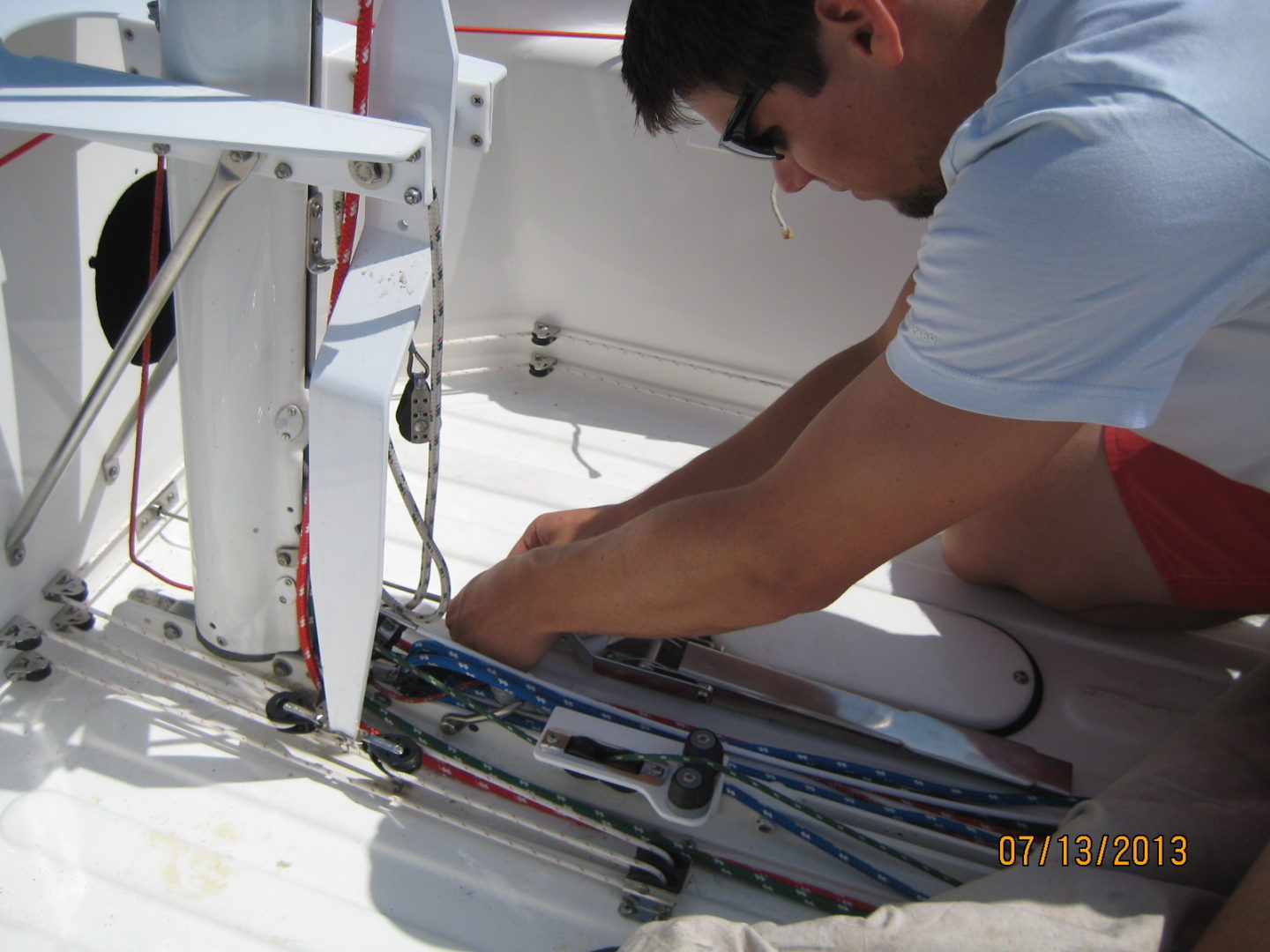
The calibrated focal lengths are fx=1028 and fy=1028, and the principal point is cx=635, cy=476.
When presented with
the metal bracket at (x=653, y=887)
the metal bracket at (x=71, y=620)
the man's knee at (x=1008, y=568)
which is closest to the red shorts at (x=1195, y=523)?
the man's knee at (x=1008, y=568)

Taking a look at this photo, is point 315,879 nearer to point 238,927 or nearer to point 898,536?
point 238,927

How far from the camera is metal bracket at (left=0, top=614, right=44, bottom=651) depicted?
49.3 inches

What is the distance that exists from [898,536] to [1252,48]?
46cm

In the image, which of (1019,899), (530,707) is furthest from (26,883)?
(1019,899)

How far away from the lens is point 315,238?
996mm

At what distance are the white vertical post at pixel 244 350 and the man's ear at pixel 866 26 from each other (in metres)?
0.44

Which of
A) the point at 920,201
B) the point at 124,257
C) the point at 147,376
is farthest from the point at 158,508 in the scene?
the point at 920,201

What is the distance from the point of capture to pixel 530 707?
4.24ft

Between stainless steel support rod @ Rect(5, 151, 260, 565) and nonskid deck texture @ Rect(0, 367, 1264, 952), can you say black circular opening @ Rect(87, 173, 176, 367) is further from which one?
nonskid deck texture @ Rect(0, 367, 1264, 952)

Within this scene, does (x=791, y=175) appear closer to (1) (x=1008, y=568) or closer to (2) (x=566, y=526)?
(2) (x=566, y=526)

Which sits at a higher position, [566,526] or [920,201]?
[920,201]

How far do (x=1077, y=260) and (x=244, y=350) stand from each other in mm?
762
